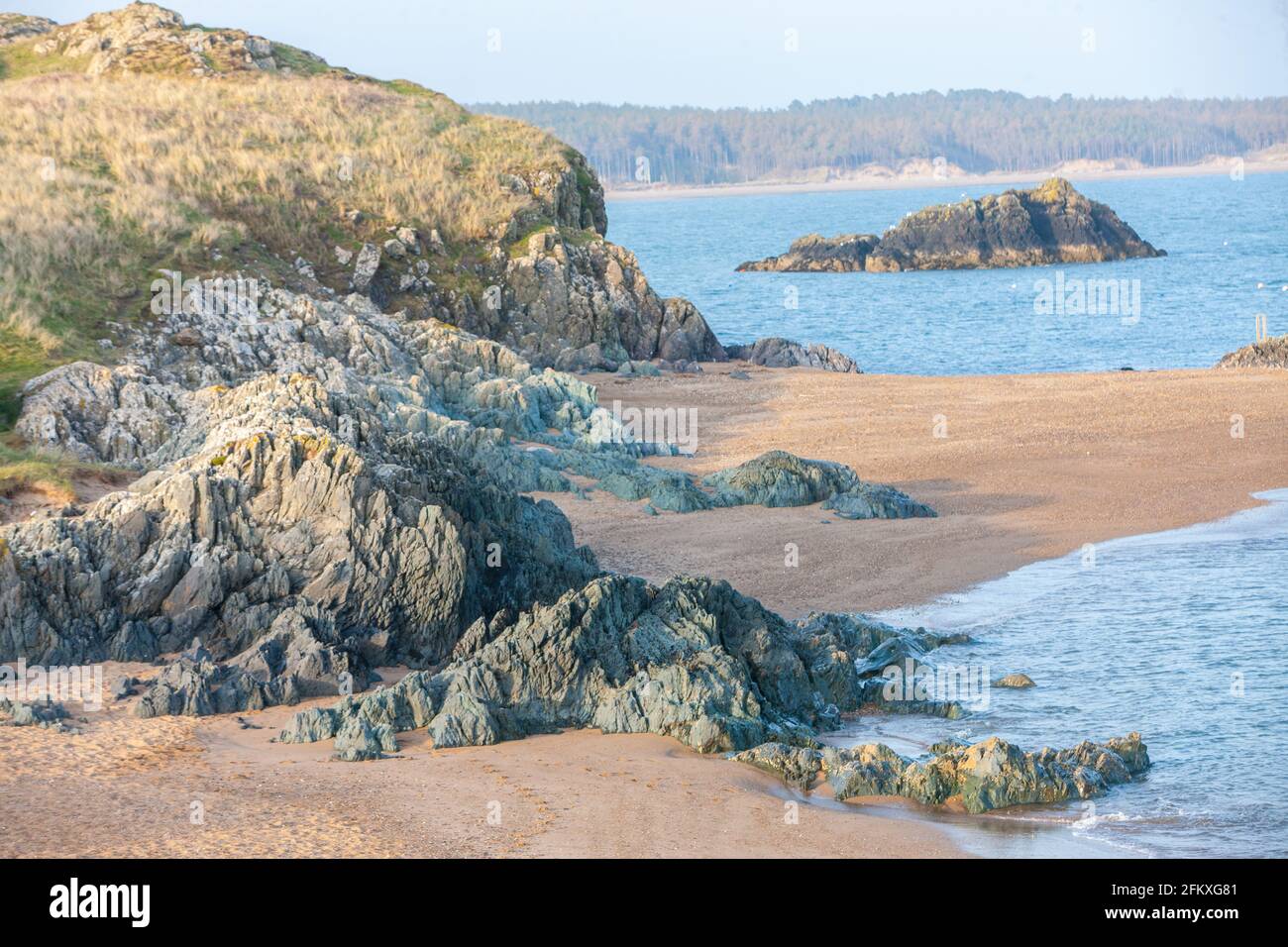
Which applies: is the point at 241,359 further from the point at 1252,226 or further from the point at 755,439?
the point at 1252,226

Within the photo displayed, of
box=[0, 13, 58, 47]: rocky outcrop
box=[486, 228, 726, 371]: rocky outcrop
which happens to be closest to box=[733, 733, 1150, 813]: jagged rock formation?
box=[486, 228, 726, 371]: rocky outcrop

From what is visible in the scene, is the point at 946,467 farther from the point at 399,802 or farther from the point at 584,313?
the point at 399,802

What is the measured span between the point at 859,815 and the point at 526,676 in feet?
8.90

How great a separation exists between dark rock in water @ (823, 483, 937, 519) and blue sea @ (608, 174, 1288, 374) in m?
20.1

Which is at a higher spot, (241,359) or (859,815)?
(241,359)

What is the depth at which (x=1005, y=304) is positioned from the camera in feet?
188

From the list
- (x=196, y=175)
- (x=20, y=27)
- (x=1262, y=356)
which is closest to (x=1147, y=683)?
(x=196, y=175)

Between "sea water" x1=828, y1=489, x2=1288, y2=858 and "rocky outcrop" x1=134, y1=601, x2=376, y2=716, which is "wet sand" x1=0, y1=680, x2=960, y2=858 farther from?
"sea water" x1=828, y1=489, x2=1288, y2=858

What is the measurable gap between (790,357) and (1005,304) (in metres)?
26.9

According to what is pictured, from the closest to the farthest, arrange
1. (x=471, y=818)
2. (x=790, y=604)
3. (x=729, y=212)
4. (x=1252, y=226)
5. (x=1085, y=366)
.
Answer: (x=471, y=818), (x=790, y=604), (x=1085, y=366), (x=1252, y=226), (x=729, y=212)

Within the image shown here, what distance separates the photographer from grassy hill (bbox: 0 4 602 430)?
875 inches
